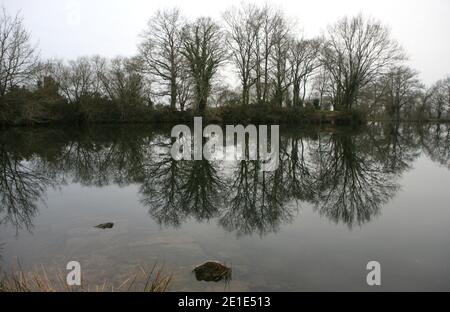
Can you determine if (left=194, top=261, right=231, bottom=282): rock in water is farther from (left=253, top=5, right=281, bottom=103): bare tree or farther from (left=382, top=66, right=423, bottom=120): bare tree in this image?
(left=382, top=66, right=423, bottom=120): bare tree

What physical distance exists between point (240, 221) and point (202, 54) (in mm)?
33040

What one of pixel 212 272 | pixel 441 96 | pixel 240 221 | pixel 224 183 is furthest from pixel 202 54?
pixel 441 96

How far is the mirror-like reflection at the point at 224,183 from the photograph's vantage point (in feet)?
22.3

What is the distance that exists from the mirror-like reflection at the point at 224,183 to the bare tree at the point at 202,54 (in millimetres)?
22117

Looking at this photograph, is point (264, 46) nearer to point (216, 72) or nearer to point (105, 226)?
point (216, 72)

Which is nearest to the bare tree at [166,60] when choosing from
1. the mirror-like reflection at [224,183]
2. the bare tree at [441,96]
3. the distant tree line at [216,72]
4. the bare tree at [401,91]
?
the distant tree line at [216,72]

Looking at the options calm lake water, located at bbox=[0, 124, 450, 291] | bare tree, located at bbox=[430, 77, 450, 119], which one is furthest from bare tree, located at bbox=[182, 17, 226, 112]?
bare tree, located at bbox=[430, 77, 450, 119]

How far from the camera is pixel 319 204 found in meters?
7.55

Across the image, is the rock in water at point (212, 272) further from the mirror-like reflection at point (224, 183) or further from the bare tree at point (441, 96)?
the bare tree at point (441, 96)

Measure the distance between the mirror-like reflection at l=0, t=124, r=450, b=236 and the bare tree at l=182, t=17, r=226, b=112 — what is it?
2212 cm

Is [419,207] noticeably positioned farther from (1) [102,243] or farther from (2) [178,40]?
(2) [178,40]

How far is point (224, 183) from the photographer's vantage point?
942 centimetres

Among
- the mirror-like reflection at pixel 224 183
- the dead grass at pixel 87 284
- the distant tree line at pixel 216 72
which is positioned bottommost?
the dead grass at pixel 87 284

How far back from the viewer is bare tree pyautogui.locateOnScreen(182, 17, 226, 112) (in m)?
36.2
